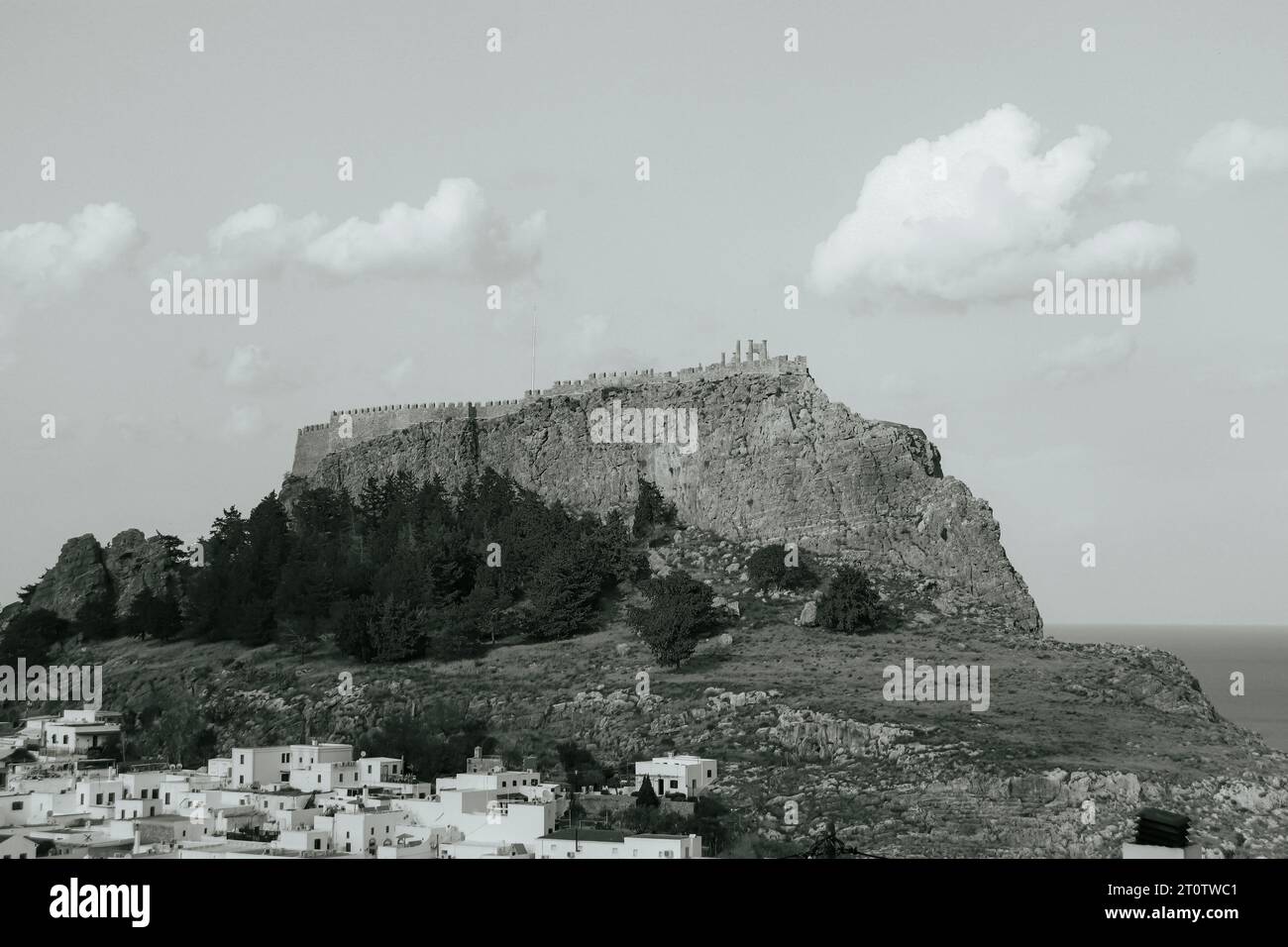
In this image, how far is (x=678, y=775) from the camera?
118 ft

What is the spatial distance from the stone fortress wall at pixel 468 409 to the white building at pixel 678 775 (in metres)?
18.3

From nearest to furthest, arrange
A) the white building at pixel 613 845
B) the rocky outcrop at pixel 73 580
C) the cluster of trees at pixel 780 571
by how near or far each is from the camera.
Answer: the white building at pixel 613 845 → the cluster of trees at pixel 780 571 → the rocky outcrop at pixel 73 580

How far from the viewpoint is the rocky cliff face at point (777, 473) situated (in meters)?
48.6

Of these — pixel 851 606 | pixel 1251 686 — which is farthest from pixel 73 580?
pixel 1251 686

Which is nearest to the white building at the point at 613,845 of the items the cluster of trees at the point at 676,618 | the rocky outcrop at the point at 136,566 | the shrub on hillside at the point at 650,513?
the cluster of trees at the point at 676,618

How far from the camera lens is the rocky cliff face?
48594mm

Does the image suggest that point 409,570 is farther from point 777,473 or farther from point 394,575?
point 777,473

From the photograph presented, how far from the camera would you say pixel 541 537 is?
51.5 m

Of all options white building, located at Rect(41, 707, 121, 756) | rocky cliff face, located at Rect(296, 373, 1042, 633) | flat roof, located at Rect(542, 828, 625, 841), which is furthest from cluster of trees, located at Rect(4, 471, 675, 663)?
flat roof, located at Rect(542, 828, 625, 841)

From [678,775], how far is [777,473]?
53.9 feet

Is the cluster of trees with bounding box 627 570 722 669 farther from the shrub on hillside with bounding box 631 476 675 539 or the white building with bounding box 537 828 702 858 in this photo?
the white building with bounding box 537 828 702 858

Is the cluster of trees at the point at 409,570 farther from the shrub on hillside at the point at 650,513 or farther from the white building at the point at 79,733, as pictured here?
the white building at the point at 79,733
